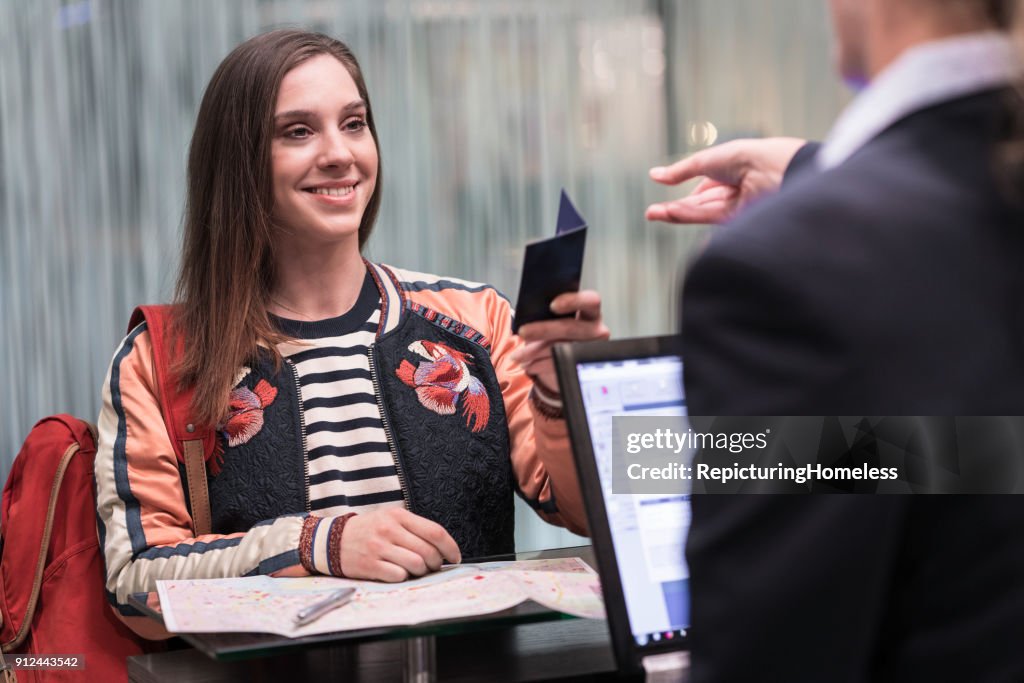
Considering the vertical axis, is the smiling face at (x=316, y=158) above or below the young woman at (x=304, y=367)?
above

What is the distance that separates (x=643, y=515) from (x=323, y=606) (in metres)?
0.33

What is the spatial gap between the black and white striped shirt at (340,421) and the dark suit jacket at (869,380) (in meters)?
1.05

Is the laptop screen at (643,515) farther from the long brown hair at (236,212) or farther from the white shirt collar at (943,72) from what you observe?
the long brown hair at (236,212)

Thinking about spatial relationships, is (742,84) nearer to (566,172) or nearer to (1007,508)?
(566,172)

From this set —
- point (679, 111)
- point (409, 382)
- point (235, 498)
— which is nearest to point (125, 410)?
point (235, 498)

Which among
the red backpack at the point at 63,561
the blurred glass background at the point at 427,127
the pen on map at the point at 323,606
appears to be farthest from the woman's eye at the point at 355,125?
the blurred glass background at the point at 427,127

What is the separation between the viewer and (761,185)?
1.15 metres

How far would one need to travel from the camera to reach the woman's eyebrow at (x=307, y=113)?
174 cm

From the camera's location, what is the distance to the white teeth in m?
1.77

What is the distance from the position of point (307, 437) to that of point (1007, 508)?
1.19 m

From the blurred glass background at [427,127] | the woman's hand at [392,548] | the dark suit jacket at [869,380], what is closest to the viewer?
the dark suit jacket at [869,380]

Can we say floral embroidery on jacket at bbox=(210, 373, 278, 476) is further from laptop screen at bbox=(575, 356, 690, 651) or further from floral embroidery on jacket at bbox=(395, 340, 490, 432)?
laptop screen at bbox=(575, 356, 690, 651)

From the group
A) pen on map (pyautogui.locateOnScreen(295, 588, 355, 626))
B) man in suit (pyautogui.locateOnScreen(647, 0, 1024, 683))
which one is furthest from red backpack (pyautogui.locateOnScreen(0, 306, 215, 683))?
man in suit (pyautogui.locateOnScreen(647, 0, 1024, 683))

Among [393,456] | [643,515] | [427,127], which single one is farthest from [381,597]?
[427,127]
